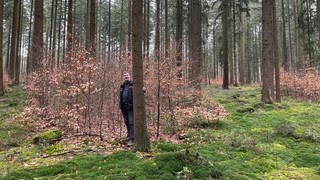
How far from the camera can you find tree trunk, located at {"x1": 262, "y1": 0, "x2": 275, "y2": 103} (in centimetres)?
1480

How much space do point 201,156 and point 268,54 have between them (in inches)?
341

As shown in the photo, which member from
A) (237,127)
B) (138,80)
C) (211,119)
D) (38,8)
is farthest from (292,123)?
(38,8)

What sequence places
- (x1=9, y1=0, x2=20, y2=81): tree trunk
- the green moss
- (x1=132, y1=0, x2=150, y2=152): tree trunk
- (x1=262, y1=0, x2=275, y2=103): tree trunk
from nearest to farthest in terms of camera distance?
the green moss → (x1=132, y1=0, x2=150, y2=152): tree trunk → (x1=262, y1=0, x2=275, y2=103): tree trunk → (x1=9, y1=0, x2=20, y2=81): tree trunk

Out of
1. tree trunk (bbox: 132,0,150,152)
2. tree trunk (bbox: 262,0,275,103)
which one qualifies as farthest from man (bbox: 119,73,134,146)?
tree trunk (bbox: 262,0,275,103)

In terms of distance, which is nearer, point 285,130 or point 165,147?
point 165,147

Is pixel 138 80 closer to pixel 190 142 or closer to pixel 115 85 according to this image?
pixel 190 142

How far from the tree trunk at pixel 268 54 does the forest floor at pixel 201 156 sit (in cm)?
267

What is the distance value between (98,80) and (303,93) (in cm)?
1209

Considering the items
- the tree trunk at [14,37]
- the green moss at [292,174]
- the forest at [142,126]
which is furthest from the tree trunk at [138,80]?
the tree trunk at [14,37]

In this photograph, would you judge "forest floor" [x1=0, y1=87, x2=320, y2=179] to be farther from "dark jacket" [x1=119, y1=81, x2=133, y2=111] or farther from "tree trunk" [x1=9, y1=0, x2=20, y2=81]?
"tree trunk" [x1=9, y1=0, x2=20, y2=81]

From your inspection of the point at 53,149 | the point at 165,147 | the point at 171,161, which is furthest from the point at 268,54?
the point at 53,149

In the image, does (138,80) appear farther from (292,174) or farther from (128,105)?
(292,174)

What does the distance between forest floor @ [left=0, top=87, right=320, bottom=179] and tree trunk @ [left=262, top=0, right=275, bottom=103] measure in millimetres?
2668

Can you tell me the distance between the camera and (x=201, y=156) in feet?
24.8
